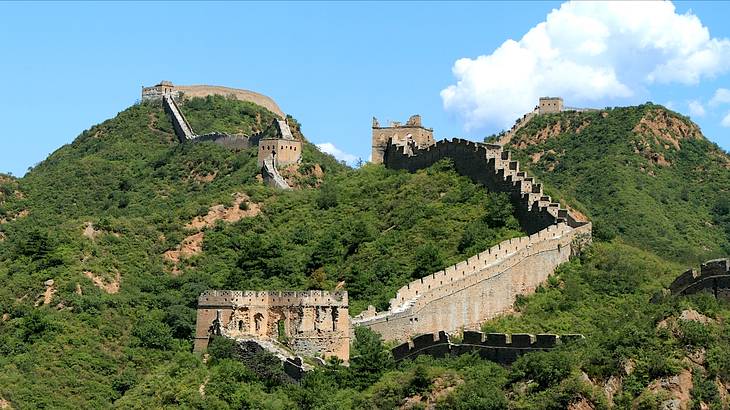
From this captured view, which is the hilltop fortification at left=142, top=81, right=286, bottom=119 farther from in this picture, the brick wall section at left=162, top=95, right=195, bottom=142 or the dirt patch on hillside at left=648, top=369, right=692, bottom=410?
the dirt patch on hillside at left=648, top=369, right=692, bottom=410

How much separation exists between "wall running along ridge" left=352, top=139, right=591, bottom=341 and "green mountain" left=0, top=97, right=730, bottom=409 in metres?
0.75

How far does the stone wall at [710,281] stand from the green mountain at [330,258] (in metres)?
1.36

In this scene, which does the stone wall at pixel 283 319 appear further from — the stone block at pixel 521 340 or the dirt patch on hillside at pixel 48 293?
the dirt patch on hillside at pixel 48 293

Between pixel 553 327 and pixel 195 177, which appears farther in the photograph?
pixel 195 177

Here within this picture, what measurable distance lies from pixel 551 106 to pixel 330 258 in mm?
46367

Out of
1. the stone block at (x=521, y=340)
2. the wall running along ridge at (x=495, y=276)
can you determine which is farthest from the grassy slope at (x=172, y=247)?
the stone block at (x=521, y=340)

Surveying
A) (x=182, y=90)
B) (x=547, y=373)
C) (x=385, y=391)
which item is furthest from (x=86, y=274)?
(x=182, y=90)

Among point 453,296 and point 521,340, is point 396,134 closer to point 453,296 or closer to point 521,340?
point 453,296

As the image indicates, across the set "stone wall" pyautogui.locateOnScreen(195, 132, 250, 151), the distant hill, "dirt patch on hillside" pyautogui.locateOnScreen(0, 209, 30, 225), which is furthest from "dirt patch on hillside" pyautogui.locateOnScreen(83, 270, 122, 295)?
the distant hill

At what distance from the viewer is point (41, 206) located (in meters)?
93.0

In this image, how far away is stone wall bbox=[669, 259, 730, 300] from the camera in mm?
48812

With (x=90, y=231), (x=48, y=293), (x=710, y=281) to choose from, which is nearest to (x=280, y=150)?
(x=90, y=231)

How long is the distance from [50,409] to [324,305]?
35.6 feet

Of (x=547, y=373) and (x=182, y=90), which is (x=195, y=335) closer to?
(x=547, y=373)
